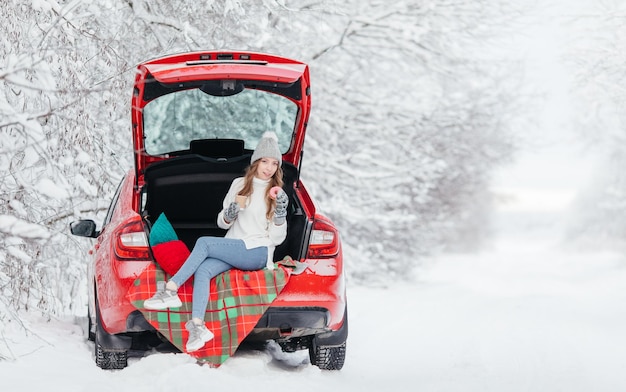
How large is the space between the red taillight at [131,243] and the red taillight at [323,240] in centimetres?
106

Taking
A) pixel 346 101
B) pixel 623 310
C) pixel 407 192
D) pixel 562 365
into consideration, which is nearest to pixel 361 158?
pixel 346 101

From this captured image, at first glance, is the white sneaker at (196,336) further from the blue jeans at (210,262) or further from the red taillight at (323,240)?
the red taillight at (323,240)

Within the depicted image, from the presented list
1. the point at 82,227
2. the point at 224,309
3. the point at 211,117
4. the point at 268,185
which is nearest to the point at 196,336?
the point at 224,309

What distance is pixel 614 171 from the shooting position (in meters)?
41.7

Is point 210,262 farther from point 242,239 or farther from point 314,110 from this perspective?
point 314,110

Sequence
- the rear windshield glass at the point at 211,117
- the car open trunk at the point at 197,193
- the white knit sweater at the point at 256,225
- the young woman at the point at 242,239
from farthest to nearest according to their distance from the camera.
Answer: the rear windshield glass at the point at 211,117 → the car open trunk at the point at 197,193 → the white knit sweater at the point at 256,225 → the young woman at the point at 242,239

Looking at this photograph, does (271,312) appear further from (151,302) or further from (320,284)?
(151,302)

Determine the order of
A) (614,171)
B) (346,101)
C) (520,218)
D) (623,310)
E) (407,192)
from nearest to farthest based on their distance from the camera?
(623,310) < (346,101) < (407,192) < (614,171) < (520,218)

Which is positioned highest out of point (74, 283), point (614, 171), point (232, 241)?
point (232, 241)

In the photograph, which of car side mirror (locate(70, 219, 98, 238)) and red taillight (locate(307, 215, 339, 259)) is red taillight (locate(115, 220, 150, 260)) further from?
red taillight (locate(307, 215, 339, 259))

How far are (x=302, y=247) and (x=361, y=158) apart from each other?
9.97m

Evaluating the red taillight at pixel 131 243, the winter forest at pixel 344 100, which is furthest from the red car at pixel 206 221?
the winter forest at pixel 344 100

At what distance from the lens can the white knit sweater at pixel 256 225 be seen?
5895mm

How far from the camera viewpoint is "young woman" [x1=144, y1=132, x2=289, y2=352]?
212 inches
